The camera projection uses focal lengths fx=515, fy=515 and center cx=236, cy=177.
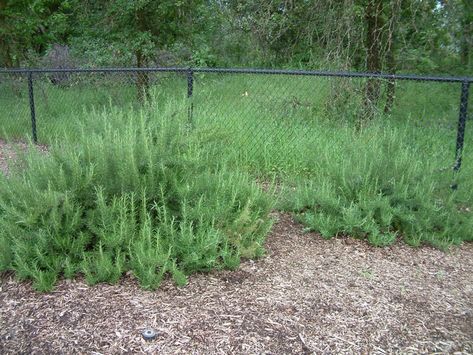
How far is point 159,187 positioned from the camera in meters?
3.59

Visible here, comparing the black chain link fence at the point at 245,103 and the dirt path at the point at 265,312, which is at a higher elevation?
the black chain link fence at the point at 245,103

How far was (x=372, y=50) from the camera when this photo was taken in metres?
9.20

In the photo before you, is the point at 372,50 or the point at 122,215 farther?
the point at 372,50

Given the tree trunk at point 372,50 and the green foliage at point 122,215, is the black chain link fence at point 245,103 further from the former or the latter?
the green foliage at point 122,215

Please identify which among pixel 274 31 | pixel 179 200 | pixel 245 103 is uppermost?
pixel 274 31

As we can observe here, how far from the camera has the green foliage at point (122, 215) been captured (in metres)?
3.27

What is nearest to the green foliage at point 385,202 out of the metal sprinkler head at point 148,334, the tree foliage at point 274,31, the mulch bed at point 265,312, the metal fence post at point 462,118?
the metal fence post at point 462,118

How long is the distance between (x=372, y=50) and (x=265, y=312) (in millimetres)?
7217

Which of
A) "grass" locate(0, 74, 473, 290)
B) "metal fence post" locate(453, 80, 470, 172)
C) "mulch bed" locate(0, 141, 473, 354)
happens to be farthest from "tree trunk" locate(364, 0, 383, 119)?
"mulch bed" locate(0, 141, 473, 354)

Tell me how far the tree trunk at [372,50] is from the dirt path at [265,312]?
382 centimetres

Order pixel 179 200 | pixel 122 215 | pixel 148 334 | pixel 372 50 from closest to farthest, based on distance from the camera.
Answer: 1. pixel 148 334
2. pixel 122 215
3. pixel 179 200
4. pixel 372 50

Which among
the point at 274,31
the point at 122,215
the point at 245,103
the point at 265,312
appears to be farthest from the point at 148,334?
the point at 274,31

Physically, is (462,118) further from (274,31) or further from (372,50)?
(372,50)

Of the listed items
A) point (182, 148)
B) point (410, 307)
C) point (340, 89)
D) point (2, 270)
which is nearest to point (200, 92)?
point (340, 89)
